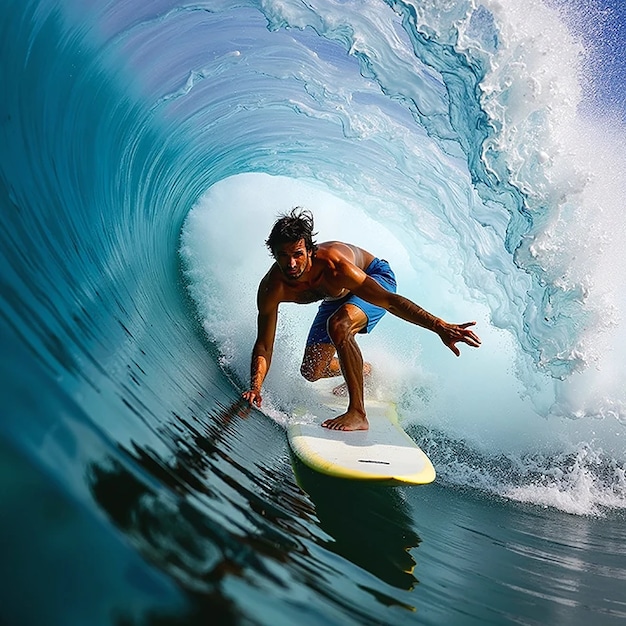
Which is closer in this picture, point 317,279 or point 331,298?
point 317,279

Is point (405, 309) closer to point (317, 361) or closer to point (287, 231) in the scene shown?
point (287, 231)

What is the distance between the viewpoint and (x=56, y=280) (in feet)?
9.92

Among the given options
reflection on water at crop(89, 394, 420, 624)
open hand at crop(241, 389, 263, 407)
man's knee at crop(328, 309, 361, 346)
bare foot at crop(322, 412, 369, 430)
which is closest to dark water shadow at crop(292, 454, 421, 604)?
reflection on water at crop(89, 394, 420, 624)

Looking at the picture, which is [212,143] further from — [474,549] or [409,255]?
[474,549]

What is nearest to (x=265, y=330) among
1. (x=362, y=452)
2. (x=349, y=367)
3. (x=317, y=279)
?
(x=317, y=279)

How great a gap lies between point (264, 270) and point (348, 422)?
11.5ft

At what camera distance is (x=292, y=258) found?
156 inches

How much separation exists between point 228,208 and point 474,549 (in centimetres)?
595

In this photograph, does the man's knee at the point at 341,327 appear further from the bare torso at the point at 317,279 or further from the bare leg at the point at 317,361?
the bare leg at the point at 317,361

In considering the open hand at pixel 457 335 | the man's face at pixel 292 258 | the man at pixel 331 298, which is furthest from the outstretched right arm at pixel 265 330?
the open hand at pixel 457 335

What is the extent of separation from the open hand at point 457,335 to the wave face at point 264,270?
2.87ft

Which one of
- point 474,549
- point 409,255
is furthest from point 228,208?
point 474,549

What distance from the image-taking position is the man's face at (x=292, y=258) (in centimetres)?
393

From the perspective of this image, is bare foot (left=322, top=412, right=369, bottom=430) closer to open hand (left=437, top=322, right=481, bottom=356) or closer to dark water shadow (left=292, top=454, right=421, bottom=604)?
dark water shadow (left=292, top=454, right=421, bottom=604)
